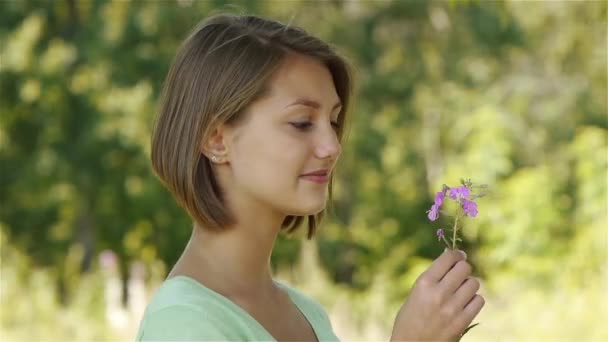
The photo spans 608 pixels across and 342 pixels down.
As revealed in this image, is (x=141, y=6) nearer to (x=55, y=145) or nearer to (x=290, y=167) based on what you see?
(x=55, y=145)

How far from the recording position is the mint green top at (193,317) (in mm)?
1343

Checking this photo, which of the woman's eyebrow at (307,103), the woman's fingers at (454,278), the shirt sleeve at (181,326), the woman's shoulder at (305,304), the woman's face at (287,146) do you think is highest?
the woman's eyebrow at (307,103)

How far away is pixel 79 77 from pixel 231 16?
354 inches

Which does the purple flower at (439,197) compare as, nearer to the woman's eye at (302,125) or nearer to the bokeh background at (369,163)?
the woman's eye at (302,125)

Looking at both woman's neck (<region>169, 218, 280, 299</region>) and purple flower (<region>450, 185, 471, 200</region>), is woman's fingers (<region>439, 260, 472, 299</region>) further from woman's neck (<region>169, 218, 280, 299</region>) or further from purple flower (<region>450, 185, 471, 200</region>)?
woman's neck (<region>169, 218, 280, 299</region>)

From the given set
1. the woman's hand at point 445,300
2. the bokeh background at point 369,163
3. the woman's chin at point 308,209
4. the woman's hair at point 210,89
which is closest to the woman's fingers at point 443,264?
the woman's hand at point 445,300

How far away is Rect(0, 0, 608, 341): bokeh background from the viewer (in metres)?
7.10

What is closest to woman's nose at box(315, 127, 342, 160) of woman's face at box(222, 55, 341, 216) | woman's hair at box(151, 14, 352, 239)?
woman's face at box(222, 55, 341, 216)

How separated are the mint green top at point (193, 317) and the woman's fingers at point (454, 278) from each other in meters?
0.31

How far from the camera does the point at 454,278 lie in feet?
4.23

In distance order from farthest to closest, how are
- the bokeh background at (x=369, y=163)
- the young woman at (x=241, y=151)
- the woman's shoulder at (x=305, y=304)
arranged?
the bokeh background at (x=369, y=163), the woman's shoulder at (x=305, y=304), the young woman at (x=241, y=151)

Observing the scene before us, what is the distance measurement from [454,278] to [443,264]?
0.08 ft

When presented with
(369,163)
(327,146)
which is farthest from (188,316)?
(369,163)

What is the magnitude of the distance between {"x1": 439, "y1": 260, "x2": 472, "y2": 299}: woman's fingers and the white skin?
29 cm
